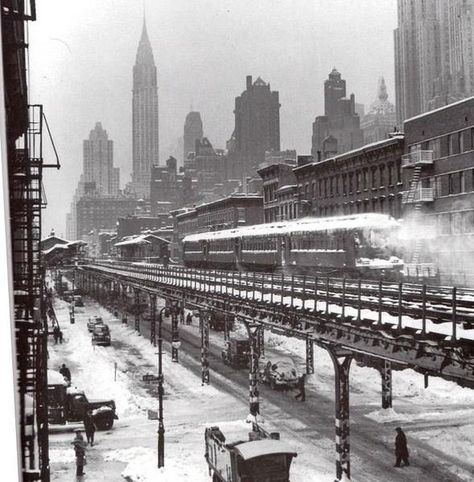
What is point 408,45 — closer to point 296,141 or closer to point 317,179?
point 296,141

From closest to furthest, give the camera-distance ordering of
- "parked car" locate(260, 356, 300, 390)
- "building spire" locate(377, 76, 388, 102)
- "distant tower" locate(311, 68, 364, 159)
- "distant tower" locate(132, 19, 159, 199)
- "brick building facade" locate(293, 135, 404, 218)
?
"distant tower" locate(132, 19, 159, 199), "distant tower" locate(311, 68, 364, 159), "building spire" locate(377, 76, 388, 102), "parked car" locate(260, 356, 300, 390), "brick building facade" locate(293, 135, 404, 218)

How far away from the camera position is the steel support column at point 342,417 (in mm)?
13734

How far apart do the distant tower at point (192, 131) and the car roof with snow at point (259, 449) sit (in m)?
7.10

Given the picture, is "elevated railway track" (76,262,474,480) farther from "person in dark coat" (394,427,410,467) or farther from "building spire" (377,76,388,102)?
"building spire" (377,76,388,102)

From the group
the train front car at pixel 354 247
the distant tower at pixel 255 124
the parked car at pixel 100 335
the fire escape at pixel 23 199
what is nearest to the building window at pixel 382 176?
the train front car at pixel 354 247

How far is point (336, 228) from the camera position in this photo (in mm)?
24531

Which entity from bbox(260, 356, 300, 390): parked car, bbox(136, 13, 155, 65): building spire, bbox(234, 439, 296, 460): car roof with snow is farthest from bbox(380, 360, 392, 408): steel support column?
bbox(136, 13, 155, 65): building spire

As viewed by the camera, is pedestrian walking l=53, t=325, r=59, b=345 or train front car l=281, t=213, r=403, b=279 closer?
pedestrian walking l=53, t=325, r=59, b=345

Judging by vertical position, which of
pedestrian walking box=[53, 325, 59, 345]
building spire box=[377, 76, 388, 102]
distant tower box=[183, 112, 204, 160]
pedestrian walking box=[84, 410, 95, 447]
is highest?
building spire box=[377, 76, 388, 102]

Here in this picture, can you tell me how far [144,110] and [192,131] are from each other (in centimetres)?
140

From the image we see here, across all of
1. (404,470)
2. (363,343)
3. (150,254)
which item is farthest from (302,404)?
(150,254)

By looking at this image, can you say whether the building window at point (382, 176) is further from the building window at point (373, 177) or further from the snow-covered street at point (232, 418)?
the snow-covered street at point (232, 418)

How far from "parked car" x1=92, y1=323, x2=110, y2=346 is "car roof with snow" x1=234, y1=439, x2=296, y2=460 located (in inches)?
472

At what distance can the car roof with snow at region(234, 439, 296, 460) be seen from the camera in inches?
465
